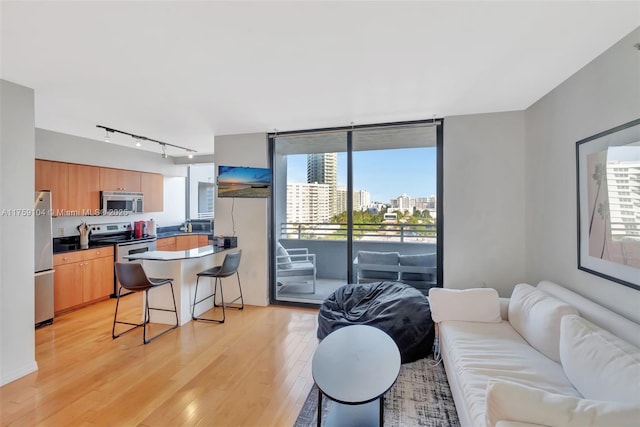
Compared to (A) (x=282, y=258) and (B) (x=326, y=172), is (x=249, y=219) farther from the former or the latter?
(B) (x=326, y=172)

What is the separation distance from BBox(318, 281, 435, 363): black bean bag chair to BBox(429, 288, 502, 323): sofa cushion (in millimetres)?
178

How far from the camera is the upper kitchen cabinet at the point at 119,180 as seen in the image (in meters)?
4.63

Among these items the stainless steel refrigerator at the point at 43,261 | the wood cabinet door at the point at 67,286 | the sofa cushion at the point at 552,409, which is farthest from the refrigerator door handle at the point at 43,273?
the sofa cushion at the point at 552,409

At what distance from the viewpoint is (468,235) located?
3.33 m

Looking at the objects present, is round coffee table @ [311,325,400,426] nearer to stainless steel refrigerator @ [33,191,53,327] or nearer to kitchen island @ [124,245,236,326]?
kitchen island @ [124,245,236,326]

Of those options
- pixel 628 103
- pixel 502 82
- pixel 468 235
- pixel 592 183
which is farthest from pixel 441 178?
pixel 628 103

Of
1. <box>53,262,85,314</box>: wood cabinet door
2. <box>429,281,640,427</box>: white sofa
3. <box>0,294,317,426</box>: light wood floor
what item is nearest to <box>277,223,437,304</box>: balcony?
<box>0,294,317,426</box>: light wood floor

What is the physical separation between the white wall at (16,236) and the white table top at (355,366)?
8.49 ft

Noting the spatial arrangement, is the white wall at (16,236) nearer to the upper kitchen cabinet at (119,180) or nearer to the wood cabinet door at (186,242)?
the upper kitchen cabinet at (119,180)

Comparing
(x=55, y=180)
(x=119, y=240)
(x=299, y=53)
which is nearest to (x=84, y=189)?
(x=55, y=180)

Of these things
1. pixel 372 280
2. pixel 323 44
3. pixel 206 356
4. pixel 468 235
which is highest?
pixel 323 44

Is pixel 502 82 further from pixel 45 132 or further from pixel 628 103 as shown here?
pixel 45 132

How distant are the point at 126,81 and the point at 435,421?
3603 mm

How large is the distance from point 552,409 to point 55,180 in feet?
18.6
